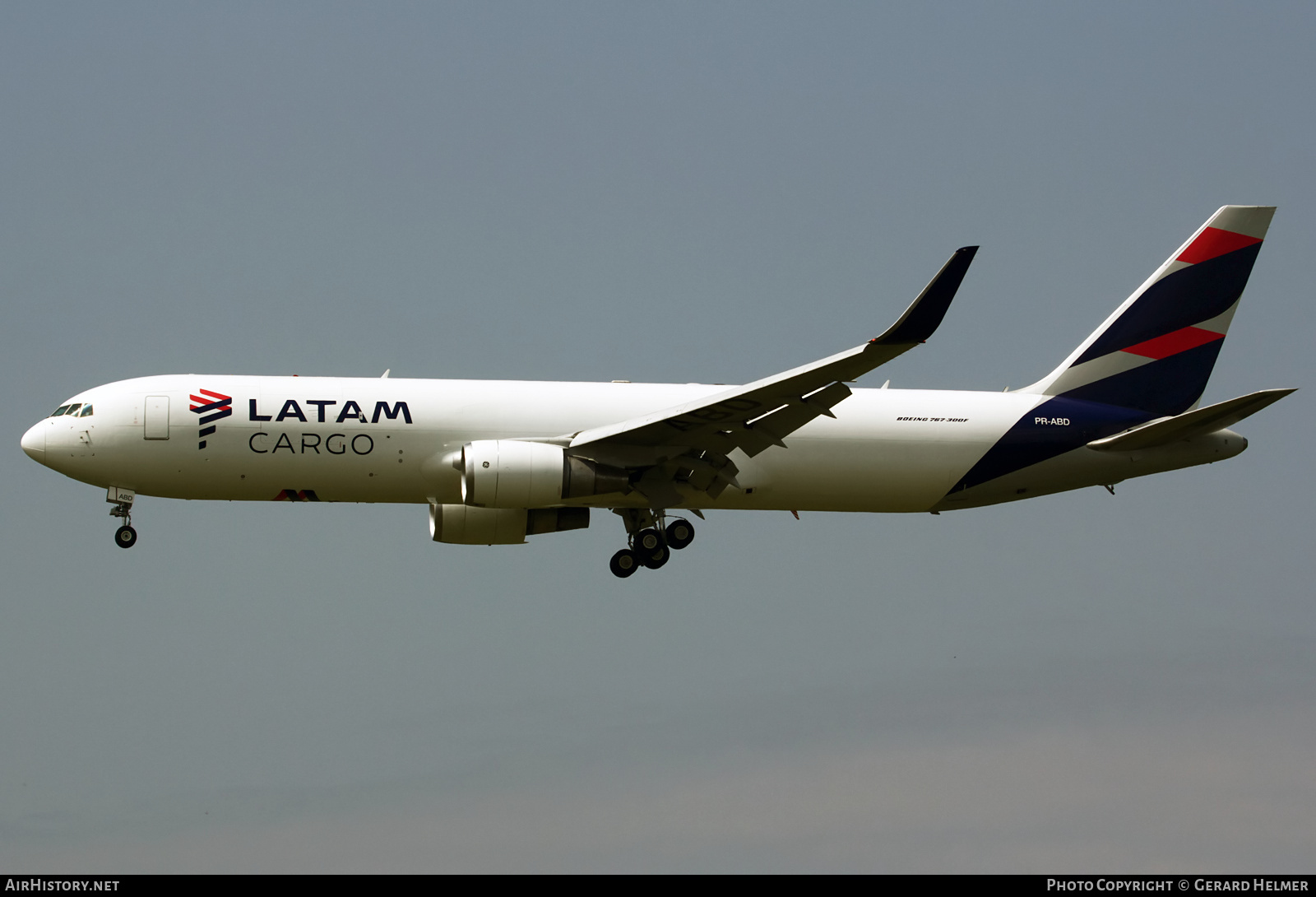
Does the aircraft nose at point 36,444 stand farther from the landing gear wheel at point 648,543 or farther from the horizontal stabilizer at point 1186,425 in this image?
the horizontal stabilizer at point 1186,425

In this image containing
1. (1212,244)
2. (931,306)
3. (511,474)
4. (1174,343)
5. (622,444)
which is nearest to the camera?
(931,306)

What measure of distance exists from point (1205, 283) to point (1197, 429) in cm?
502

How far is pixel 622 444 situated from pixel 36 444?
47.1 feet

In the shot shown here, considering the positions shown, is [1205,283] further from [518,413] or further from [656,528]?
[518,413]

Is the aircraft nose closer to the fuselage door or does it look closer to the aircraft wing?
the fuselage door

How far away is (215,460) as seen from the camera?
36.8 meters

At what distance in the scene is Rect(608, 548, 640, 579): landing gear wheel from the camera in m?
39.2

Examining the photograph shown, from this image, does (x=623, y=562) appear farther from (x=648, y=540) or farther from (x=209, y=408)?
(x=209, y=408)

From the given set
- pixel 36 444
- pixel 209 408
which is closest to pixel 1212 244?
pixel 209 408

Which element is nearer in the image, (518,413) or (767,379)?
(767,379)

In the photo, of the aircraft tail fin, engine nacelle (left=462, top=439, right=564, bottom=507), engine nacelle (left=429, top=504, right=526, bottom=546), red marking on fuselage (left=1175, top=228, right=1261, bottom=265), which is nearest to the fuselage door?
engine nacelle (left=429, top=504, right=526, bottom=546)

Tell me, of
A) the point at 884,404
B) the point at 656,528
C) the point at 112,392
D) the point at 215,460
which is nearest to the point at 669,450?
the point at 656,528

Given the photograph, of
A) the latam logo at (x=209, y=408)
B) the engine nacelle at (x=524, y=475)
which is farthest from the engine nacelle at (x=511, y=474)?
the latam logo at (x=209, y=408)

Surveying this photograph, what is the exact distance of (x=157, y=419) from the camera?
36.8 metres
